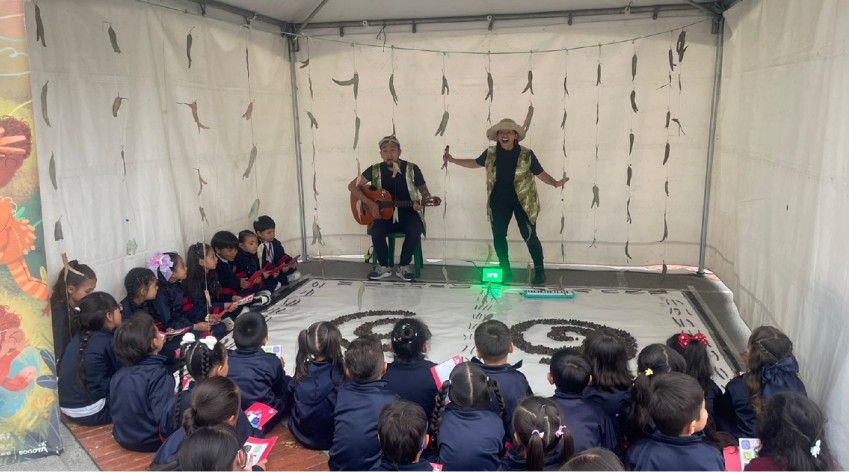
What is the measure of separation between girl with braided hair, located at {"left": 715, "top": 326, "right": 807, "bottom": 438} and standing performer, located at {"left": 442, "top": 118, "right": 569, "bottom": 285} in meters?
2.97

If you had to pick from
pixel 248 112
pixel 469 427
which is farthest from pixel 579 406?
pixel 248 112

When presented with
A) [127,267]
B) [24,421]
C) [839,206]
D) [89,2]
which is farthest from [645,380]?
[89,2]

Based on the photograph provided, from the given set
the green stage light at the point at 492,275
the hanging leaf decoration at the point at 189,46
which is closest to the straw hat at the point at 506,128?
the green stage light at the point at 492,275

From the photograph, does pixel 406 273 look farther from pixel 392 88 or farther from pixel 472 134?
pixel 392 88

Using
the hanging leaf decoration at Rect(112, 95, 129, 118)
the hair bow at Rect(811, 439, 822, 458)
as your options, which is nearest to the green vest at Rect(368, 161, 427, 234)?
the hanging leaf decoration at Rect(112, 95, 129, 118)

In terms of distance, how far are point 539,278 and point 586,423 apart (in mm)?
3402

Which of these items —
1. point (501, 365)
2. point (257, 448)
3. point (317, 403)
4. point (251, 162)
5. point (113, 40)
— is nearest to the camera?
point (257, 448)

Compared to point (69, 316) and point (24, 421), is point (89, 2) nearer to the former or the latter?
point (69, 316)

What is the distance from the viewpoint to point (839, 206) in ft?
8.75

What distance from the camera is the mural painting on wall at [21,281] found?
2.55 metres

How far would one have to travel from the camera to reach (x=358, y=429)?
234 cm

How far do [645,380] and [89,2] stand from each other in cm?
371

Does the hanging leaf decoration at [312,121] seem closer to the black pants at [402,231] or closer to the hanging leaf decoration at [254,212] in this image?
the hanging leaf decoration at [254,212]

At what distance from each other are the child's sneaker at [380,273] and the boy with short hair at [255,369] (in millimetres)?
2809
